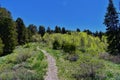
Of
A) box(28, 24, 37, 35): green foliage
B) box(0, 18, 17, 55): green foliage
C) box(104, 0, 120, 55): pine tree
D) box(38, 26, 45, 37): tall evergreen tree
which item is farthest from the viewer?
box(38, 26, 45, 37): tall evergreen tree

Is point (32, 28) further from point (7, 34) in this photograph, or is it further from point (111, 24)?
point (111, 24)

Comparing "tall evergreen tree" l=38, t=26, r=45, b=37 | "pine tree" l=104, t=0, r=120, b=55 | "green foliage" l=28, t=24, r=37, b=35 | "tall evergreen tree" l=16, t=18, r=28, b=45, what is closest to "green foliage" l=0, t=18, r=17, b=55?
"pine tree" l=104, t=0, r=120, b=55

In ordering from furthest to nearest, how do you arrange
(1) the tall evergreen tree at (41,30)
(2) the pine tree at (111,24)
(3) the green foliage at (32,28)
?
(1) the tall evergreen tree at (41,30), (3) the green foliage at (32,28), (2) the pine tree at (111,24)

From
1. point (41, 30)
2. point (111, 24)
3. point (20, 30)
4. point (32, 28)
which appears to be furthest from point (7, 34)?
point (41, 30)

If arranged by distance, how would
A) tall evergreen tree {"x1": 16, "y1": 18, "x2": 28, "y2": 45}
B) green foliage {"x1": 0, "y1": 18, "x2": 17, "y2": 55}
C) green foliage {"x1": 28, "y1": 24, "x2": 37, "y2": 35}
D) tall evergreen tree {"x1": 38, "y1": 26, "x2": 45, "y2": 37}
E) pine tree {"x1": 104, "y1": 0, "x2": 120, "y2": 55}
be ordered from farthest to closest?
1. tall evergreen tree {"x1": 38, "y1": 26, "x2": 45, "y2": 37}
2. green foliage {"x1": 28, "y1": 24, "x2": 37, "y2": 35}
3. tall evergreen tree {"x1": 16, "y1": 18, "x2": 28, "y2": 45}
4. green foliage {"x1": 0, "y1": 18, "x2": 17, "y2": 55}
5. pine tree {"x1": 104, "y1": 0, "x2": 120, "y2": 55}

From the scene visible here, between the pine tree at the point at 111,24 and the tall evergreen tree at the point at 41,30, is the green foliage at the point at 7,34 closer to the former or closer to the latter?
the pine tree at the point at 111,24

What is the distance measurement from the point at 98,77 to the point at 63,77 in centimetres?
352

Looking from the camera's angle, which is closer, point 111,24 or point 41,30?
point 111,24

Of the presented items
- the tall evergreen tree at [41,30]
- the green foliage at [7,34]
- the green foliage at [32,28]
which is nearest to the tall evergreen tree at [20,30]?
the green foliage at [7,34]

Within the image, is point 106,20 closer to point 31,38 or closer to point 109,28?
point 109,28

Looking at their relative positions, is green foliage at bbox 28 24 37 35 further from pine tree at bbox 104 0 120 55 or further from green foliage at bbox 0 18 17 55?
Answer: pine tree at bbox 104 0 120 55

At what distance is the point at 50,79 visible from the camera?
19906 millimetres

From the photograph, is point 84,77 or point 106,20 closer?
point 84,77

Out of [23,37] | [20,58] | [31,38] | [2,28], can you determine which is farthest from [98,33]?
[20,58]
